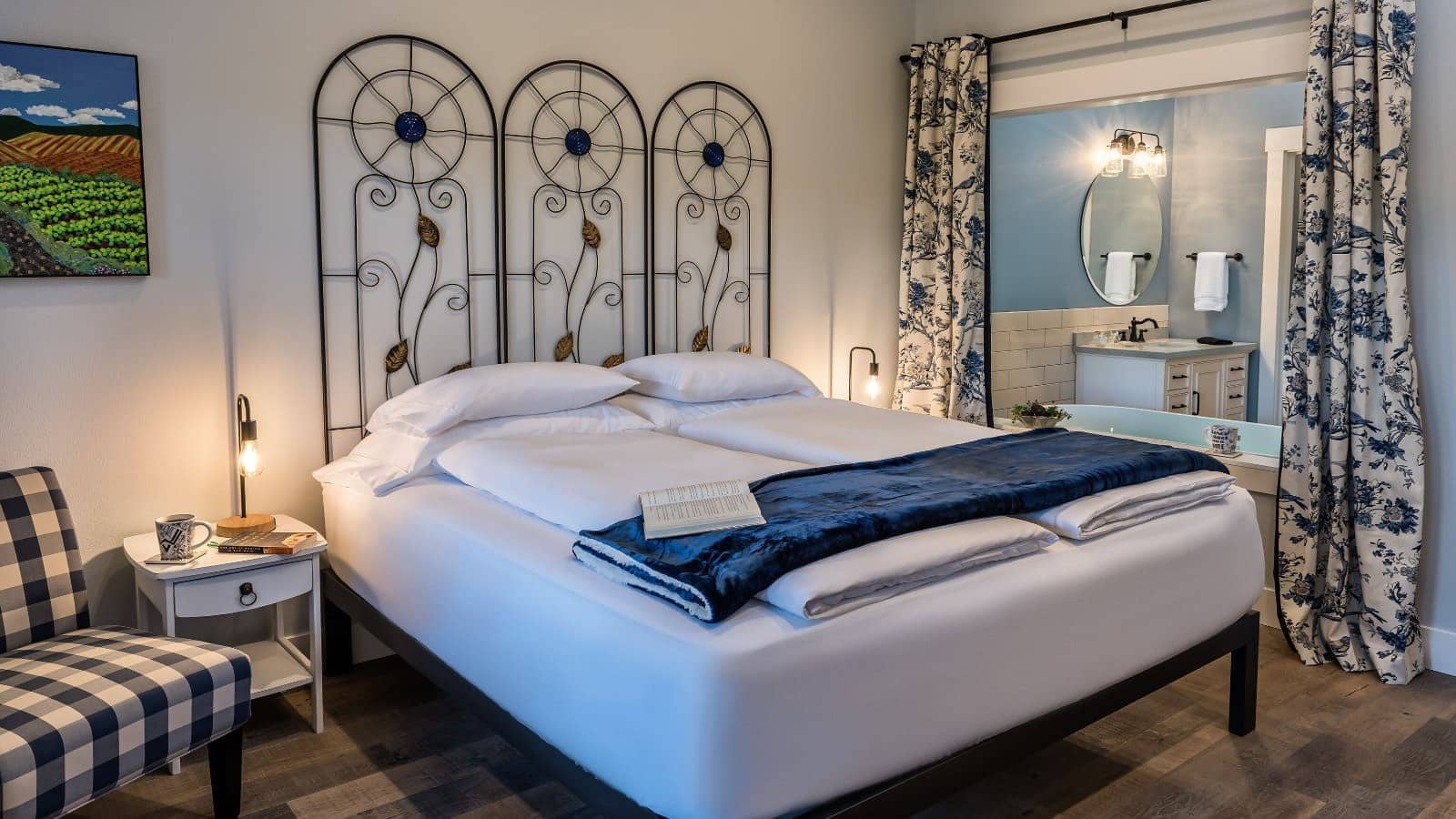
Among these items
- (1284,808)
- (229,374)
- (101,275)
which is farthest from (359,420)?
(1284,808)

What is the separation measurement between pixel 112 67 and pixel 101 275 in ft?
1.74

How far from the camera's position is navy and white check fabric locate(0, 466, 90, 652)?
233cm

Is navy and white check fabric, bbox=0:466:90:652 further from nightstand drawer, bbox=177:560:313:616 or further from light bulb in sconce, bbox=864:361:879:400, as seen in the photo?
light bulb in sconce, bbox=864:361:879:400

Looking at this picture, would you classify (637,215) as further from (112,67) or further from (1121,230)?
(1121,230)

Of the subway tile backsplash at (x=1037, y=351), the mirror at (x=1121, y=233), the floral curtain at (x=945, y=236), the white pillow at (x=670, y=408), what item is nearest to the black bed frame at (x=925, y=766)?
the white pillow at (x=670, y=408)

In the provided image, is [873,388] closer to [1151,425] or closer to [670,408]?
[670,408]

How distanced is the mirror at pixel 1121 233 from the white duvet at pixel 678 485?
350 centimetres

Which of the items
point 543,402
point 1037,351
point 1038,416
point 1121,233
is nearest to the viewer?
point 543,402

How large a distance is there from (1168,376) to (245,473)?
4.26 meters

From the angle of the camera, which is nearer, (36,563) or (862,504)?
(862,504)

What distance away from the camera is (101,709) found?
202 cm

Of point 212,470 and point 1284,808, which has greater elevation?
point 212,470

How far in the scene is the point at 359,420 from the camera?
3334 mm

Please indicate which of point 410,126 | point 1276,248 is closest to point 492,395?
point 410,126
